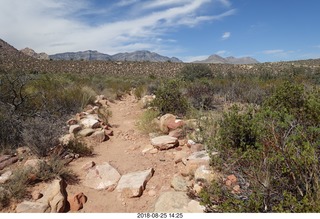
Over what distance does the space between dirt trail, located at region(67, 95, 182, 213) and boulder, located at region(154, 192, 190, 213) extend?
172 millimetres

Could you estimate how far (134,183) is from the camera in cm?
407

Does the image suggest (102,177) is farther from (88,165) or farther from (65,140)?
(65,140)

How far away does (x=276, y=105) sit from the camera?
5270mm

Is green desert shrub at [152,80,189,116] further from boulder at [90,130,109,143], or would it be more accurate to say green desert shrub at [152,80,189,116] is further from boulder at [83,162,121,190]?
boulder at [83,162,121,190]

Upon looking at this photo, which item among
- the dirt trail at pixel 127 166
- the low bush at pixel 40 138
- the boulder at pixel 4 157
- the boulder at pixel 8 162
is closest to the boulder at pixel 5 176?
the boulder at pixel 8 162

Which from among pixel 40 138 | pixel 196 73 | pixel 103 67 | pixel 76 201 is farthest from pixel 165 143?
pixel 103 67

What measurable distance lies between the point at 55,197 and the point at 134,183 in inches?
43.8

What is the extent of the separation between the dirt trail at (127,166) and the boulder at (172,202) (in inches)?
6.8

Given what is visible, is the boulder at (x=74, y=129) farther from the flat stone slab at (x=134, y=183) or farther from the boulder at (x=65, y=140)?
the flat stone slab at (x=134, y=183)

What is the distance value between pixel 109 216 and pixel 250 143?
7.91 feet

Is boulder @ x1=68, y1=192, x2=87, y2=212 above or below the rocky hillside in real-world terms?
below

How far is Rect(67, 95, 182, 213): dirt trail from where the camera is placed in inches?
147

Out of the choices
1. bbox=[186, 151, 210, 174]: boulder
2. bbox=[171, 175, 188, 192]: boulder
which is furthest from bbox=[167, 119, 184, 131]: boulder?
bbox=[171, 175, 188, 192]: boulder

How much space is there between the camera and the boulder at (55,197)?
11.5ft
